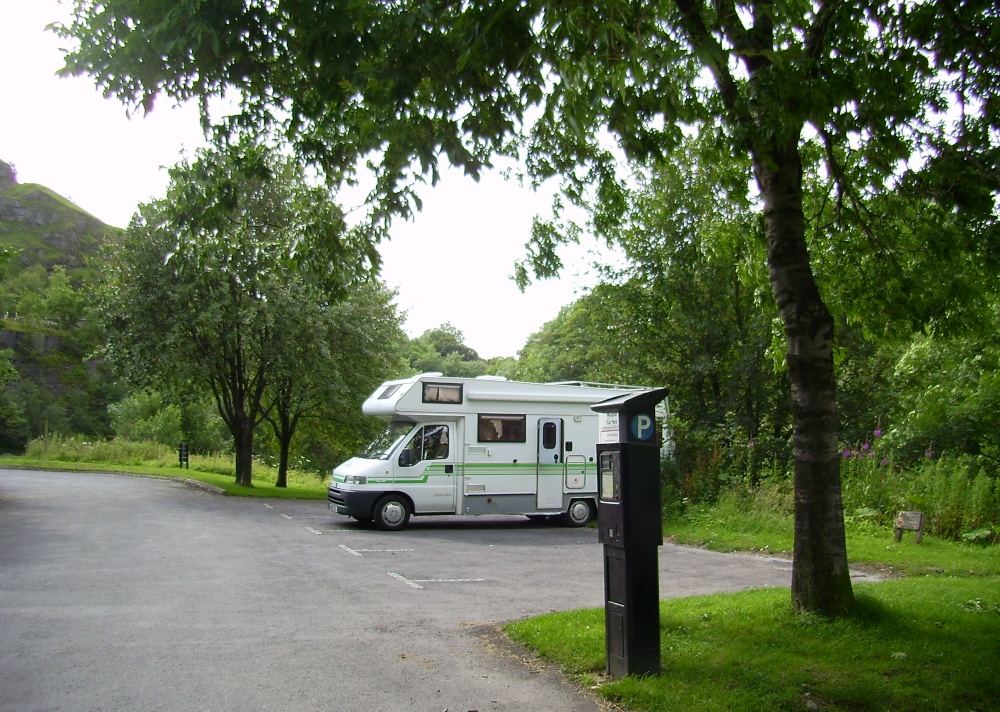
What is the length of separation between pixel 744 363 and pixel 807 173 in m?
8.63

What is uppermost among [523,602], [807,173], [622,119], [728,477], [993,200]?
[807,173]

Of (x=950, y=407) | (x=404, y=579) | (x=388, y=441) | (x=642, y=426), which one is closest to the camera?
(x=642, y=426)

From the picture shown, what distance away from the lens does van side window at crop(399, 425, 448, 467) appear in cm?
1652

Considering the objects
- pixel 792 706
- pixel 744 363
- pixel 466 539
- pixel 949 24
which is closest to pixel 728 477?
pixel 744 363

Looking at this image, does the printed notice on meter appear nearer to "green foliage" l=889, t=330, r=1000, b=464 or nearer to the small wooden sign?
the small wooden sign

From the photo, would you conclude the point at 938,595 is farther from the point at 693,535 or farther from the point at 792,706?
the point at 693,535

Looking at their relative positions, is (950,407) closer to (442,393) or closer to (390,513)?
(442,393)

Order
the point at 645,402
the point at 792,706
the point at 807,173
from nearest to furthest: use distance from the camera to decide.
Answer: the point at 792,706
the point at 645,402
the point at 807,173

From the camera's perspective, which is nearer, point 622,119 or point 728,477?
point 622,119

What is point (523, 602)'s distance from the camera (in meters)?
9.22

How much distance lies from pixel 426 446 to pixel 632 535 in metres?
11.2

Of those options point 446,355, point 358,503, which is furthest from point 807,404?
point 446,355

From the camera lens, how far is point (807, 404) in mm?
6688

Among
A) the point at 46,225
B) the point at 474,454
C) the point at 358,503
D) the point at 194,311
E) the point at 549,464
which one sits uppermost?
the point at 46,225
